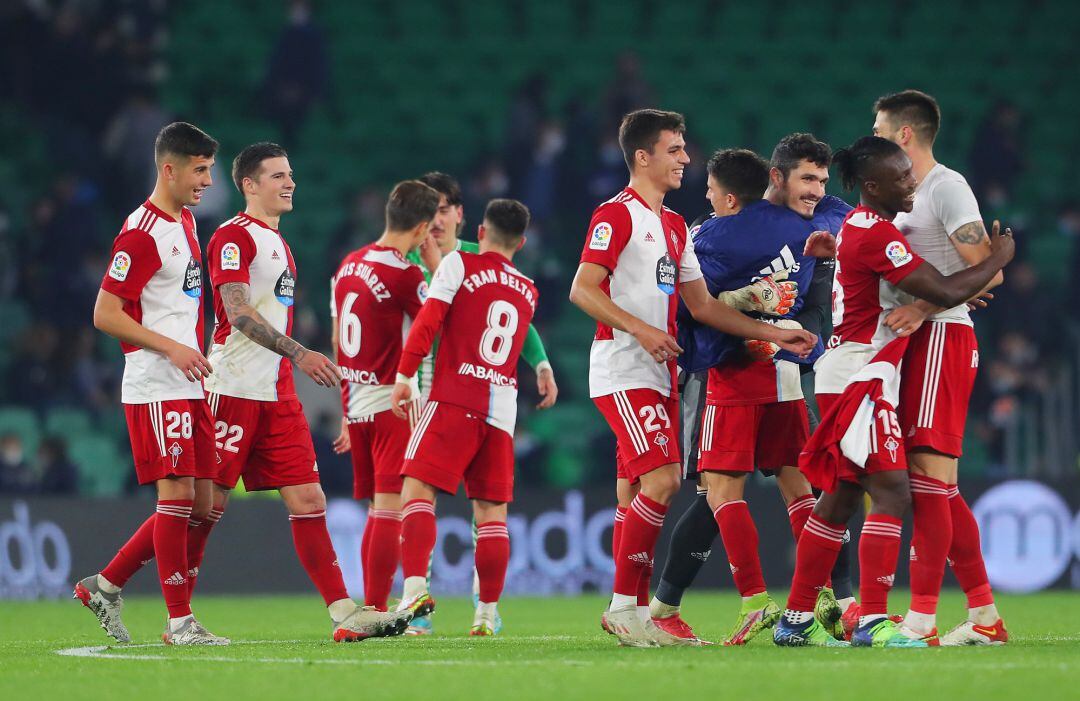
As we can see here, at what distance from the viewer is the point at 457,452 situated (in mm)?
7539

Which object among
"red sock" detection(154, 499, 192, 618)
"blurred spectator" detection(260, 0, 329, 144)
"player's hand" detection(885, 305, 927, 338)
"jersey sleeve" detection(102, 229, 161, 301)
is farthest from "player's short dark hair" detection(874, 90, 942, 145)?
"blurred spectator" detection(260, 0, 329, 144)

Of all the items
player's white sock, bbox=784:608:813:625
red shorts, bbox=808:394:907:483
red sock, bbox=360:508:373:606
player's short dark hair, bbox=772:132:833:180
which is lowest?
player's white sock, bbox=784:608:813:625

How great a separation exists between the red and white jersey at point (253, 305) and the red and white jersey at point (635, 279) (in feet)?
5.48

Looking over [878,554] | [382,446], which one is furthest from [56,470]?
[878,554]

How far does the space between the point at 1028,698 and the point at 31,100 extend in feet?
52.5

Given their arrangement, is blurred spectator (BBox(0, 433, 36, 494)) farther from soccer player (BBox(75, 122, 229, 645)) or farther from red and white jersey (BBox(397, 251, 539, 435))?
red and white jersey (BBox(397, 251, 539, 435))

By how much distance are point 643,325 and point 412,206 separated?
2.03 meters

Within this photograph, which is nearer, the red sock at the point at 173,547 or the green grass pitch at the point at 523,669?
the green grass pitch at the point at 523,669

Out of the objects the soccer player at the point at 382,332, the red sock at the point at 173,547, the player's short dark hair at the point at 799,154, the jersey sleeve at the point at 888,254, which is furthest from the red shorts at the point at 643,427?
the red sock at the point at 173,547

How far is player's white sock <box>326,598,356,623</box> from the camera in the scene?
765 centimetres

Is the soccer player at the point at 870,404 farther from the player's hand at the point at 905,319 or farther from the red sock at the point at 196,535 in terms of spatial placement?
the red sock at the point at 196,535

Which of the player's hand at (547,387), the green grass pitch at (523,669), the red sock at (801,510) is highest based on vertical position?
the player's hand at (547,387)

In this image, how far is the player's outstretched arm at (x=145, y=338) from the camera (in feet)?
23.3

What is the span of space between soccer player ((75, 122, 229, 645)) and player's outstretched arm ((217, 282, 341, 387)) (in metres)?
0.19
